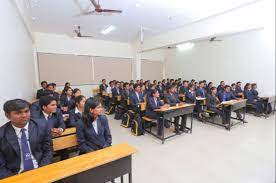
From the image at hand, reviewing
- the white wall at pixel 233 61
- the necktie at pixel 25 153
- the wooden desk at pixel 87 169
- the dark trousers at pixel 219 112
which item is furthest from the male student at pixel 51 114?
the white wall at pixel 233 61

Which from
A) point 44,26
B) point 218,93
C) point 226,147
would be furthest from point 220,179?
point 44,26

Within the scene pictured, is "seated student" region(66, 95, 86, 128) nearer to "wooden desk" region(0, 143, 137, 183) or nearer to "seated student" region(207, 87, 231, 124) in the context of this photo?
"wooden desk" region(0, 143, 137, 183)

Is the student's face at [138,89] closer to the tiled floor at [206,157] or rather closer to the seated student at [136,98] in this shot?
the seated student at [136,98]

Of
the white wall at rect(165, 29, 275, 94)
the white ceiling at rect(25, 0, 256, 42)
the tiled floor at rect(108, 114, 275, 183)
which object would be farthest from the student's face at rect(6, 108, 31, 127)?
the white wall at rect(165, 29, 275, 94)

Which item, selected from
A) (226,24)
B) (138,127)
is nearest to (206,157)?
(138,127)

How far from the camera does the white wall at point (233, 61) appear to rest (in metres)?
5.72

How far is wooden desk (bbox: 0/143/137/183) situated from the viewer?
3.96 feet

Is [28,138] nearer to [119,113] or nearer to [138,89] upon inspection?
[138,89]

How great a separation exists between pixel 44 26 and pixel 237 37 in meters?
7.94

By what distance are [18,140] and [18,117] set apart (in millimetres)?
214

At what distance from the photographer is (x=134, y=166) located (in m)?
2.55

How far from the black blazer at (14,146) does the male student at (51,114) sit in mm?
530

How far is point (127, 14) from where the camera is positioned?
5477mm

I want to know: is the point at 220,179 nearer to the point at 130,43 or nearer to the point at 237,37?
the point at 237,37
